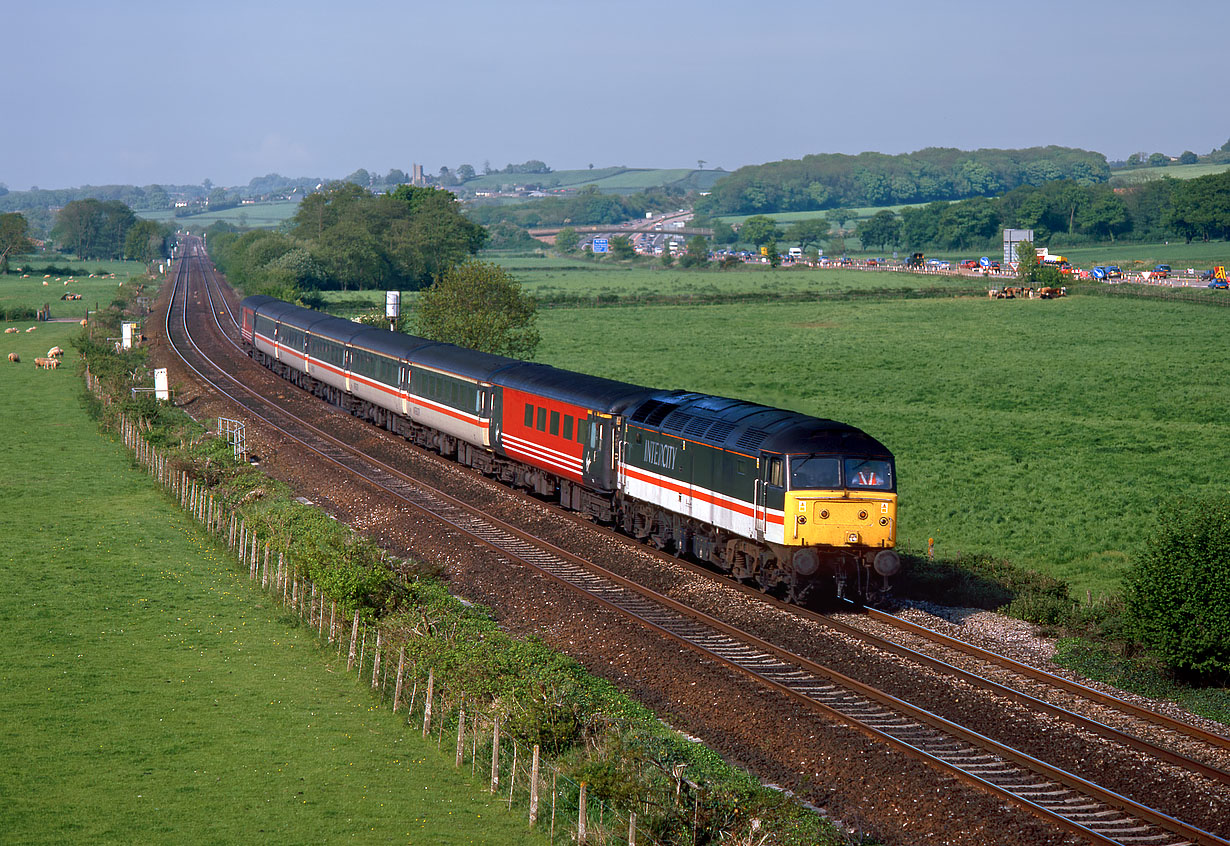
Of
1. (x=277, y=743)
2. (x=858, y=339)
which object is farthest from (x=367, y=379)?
(x=858, y=339)

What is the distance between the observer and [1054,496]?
39125 millimetres

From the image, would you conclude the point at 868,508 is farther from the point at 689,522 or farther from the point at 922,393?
the point at 922,393

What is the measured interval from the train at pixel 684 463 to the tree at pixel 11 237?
166m

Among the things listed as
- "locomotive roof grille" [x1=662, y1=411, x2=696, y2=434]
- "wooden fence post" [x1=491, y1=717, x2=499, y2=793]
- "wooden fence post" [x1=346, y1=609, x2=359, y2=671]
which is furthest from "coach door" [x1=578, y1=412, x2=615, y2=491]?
"wooden fence post" [x1=491, y1=717, x2=499, y2=793]

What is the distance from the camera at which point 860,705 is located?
18.4 meters

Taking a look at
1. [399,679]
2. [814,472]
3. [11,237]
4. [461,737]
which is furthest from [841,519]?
[11,237]

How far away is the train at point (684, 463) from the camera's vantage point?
918 inches

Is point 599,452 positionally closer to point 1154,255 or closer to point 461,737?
point 461,737

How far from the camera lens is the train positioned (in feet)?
76.5

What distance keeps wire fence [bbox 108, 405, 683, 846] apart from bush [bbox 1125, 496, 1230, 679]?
9870 millimetres

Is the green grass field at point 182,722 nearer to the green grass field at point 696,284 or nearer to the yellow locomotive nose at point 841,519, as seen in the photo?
the yellow locomotive nose at point 841,519

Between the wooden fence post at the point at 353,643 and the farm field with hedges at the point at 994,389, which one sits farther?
the farm field with hedges at the point at 994,389

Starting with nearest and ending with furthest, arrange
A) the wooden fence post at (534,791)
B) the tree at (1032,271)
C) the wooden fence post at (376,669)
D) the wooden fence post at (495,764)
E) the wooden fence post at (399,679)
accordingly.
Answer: the wooden fence post at (534,791) < the wooden fence post at (495,764) < the wooden fence post at (399,679) < the wooden fence post at (376,669) < the tree at (1032,271)

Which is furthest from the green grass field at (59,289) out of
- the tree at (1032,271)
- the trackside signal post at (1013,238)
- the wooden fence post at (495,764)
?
the wooden fence post at (495,764)
